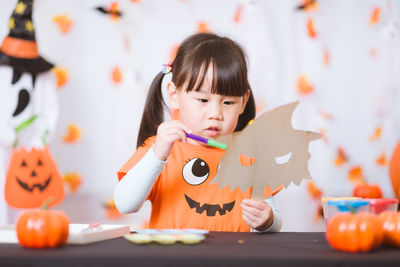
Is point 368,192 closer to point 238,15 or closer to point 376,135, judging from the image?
point 376,135

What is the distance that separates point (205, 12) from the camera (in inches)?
107

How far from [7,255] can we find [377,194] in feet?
5.83

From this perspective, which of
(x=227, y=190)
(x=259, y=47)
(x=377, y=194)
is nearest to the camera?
(x=227, y=190)

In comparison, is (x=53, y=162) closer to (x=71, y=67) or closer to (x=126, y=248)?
(x=71, y=67)

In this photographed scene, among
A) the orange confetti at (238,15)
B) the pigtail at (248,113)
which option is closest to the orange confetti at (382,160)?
the orange confetti at (238,15)

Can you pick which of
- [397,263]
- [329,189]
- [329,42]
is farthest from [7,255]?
[329,42]

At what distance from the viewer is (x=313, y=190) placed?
2.60 meters

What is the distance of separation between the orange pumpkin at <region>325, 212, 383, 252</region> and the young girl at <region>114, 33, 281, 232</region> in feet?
1.33

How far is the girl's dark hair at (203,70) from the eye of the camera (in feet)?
3.98

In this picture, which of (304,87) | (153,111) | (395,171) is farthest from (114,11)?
(395,171)

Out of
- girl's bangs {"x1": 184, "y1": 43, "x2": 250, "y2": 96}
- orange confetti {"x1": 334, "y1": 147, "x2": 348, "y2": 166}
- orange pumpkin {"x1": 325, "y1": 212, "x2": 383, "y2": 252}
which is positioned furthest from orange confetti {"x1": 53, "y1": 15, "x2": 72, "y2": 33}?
orange pumpkin {"x1": 325, "y1": 212, "x2": 383, "y2": 252}

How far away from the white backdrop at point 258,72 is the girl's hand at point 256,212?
1585 mm

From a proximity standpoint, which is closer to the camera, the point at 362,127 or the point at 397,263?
the point at 397,263

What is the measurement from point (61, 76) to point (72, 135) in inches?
13.7
